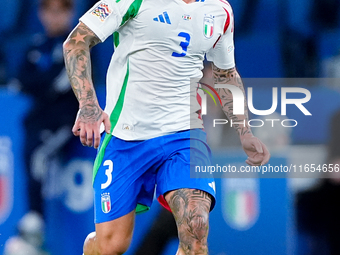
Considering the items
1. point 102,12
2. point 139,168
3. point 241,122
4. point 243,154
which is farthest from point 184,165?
point 243,154

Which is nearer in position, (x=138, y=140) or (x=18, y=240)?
(x=138, y=140)

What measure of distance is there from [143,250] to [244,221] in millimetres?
827

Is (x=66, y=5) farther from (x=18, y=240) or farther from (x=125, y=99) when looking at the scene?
(x=18, y=240)

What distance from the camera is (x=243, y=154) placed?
13.3 feet

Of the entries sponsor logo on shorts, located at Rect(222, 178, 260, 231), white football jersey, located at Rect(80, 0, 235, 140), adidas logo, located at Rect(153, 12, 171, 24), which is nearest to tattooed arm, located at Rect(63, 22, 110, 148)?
white football jersey, located at Rect(80, 0, 235, 140)

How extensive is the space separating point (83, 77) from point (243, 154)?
1.88 metres

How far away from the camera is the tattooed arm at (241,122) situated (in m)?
2.98

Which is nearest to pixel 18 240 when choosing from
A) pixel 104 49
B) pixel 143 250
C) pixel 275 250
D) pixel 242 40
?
pixel 143 250

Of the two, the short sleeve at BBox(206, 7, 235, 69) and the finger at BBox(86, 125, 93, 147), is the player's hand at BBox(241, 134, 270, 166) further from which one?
the finger at BBox(86, 125, 93, 147)

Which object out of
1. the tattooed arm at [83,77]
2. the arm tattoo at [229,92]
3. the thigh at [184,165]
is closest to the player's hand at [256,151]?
the arm tattoo at [229,92]

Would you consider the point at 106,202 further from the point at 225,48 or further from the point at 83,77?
the point at 225,48

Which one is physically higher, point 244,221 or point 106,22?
point 106,22

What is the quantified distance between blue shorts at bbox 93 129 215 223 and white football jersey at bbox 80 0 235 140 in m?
0.06

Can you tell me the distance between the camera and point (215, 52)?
309 centimetres
